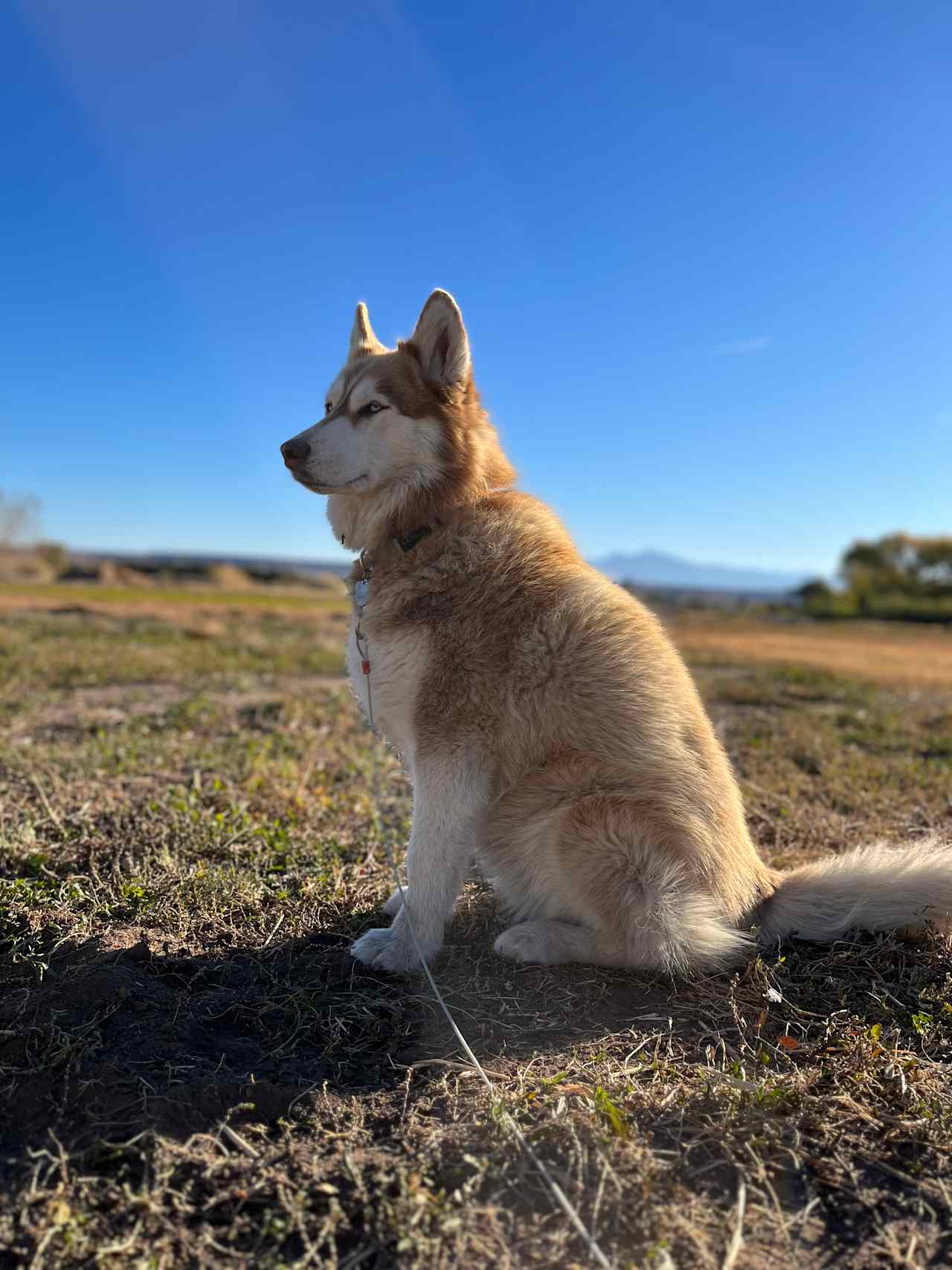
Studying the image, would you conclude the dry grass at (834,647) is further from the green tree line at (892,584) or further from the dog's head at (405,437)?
the dog's head at (405,437)

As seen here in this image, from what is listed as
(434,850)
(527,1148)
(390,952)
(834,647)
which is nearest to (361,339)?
(434,850)

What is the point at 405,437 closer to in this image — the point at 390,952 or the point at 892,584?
the point at 390,952

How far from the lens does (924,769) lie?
6516 mm

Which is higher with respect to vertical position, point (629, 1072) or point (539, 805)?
point (539, 805)

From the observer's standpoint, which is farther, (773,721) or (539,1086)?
(773,721)

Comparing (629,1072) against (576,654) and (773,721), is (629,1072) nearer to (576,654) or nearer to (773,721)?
(576,654)

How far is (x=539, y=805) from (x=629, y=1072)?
1.02 meters

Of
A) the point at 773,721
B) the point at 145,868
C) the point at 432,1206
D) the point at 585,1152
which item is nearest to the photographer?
the point at 432,1206

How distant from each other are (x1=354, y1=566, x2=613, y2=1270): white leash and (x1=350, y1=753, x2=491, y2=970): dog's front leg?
6 centimetres

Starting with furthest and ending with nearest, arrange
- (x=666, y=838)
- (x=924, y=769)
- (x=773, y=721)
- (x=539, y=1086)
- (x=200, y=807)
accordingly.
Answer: (x=773, y=721) < (x=924, y=769) < (x=200, y=807) < (x=666, y=838) < (x=539, y=1086)

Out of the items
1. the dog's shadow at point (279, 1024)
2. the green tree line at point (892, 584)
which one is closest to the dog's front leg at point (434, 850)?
the dog's shadow at point (279, 1024)

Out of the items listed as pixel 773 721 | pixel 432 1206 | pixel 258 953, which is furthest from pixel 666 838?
pixel 773 721

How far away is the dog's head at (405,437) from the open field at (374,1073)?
1.99 m

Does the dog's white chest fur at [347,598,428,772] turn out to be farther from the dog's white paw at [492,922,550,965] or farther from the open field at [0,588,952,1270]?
the open field at [0,588,952,1270]
